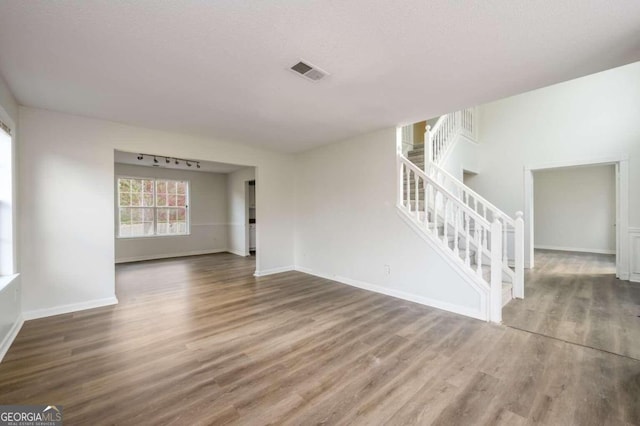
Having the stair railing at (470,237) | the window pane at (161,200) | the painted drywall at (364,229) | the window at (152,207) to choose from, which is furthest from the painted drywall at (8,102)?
the window pane at (161,200)

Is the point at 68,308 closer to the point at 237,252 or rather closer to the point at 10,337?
the point at 10,337

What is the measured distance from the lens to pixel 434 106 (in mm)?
3141

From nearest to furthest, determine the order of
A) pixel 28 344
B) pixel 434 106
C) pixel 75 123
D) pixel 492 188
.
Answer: pixel 28 344 < pixel 434 106 < pixel 75 123 < pixel 492 188

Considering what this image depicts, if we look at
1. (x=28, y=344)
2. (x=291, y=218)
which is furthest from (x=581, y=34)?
(x=28, y=344)

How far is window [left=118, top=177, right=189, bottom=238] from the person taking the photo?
671cm

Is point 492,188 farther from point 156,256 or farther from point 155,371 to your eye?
point 156,256

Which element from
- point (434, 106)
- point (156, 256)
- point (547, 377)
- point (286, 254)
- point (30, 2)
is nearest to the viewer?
point (30, 2)

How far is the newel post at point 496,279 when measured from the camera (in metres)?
2.99

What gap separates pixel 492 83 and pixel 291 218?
13.5ft

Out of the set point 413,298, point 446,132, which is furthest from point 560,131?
point 413,298

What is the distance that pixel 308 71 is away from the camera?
7.56 feet

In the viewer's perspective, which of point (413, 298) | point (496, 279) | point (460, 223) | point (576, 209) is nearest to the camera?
point (496, 279)

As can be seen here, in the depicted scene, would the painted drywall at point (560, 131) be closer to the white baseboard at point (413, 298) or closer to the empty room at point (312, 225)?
the empty room at point (312, 225)

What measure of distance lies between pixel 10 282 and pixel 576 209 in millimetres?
11351
